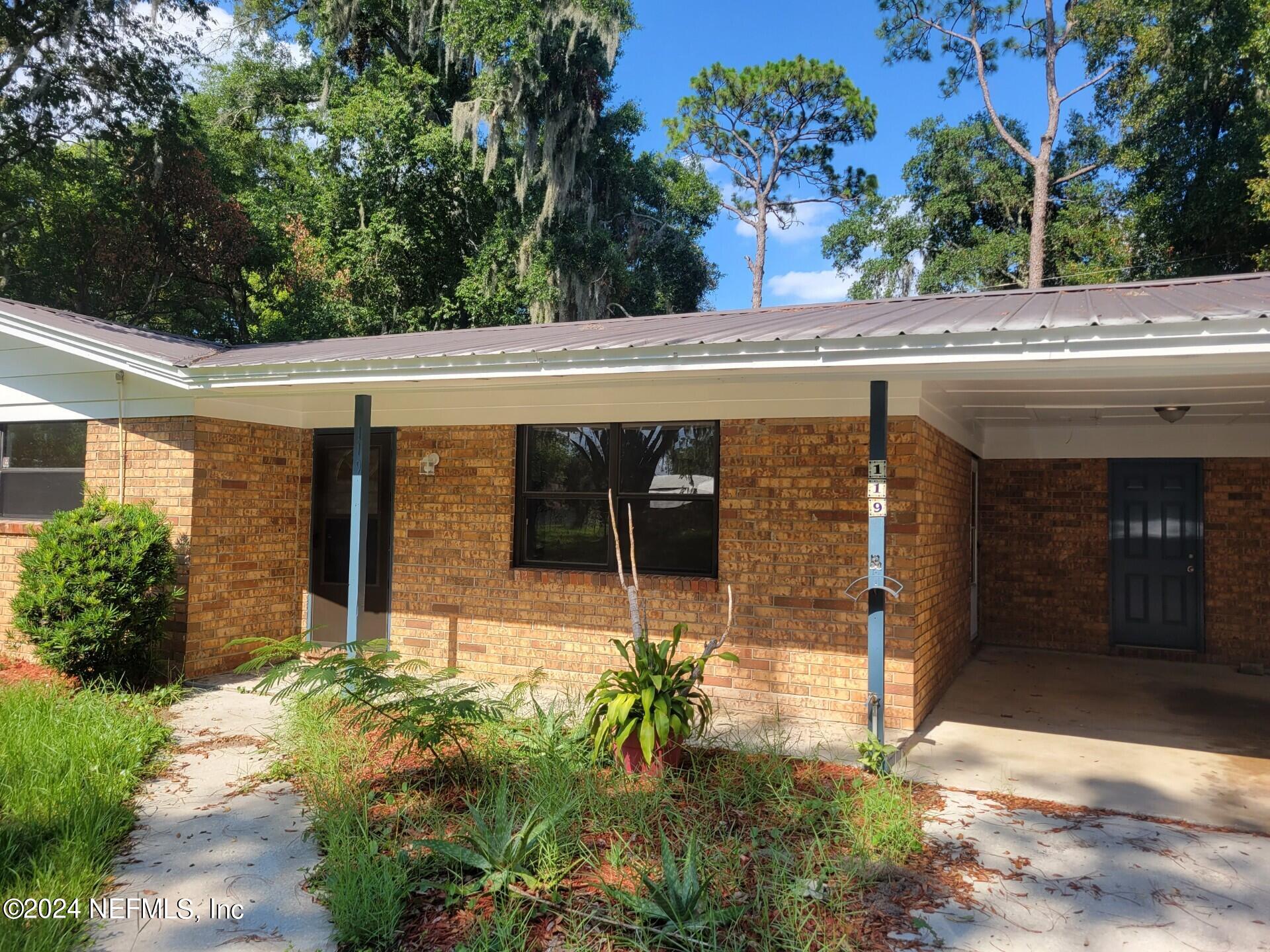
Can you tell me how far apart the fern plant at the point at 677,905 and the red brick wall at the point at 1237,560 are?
25.0ft

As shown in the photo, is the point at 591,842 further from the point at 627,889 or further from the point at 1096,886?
the point at 1096,886

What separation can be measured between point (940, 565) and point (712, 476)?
1.99 metres

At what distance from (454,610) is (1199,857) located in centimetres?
529

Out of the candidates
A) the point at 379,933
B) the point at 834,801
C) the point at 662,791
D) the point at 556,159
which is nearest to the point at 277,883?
the point at 379,933

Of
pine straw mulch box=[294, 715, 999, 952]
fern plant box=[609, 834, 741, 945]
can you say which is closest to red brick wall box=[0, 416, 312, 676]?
pine straw mulch box=[294, 715, 999, 952]

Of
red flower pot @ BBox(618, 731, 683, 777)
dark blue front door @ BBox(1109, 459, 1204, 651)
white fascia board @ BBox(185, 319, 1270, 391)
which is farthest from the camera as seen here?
dark blue front door @ BBox(1109, 459, 1204, 651)

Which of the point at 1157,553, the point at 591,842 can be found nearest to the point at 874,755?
the point at 591,842

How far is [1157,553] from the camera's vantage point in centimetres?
848

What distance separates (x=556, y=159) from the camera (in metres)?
16.8

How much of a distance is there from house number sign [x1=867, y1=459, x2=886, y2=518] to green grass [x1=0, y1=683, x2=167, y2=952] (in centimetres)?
405

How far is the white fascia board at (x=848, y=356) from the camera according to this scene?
350 centimetres

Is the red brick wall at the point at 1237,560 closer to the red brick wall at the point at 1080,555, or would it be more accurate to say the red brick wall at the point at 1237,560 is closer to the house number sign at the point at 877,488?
the red brick wall at the point at 1080,555

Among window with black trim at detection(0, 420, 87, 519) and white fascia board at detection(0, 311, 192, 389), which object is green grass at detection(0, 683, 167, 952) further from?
window with black trim at detection(0, 420, 87, 519)

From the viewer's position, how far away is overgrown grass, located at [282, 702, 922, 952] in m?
2.93
